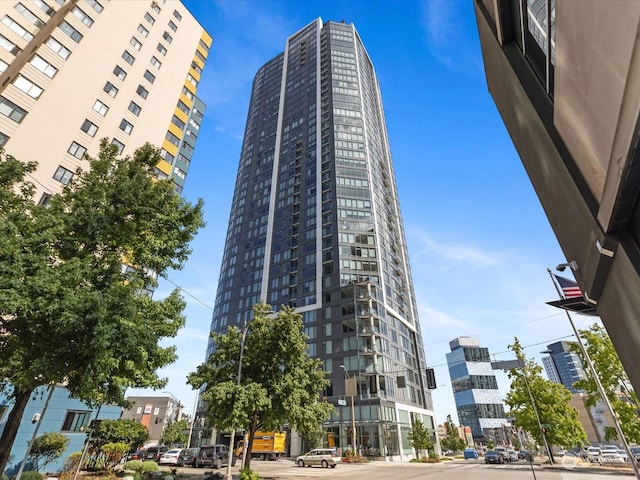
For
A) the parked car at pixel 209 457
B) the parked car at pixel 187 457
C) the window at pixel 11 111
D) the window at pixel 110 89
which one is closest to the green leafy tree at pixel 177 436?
the parked car at pixel 187 457

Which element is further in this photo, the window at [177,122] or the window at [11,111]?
the window at [177,122]

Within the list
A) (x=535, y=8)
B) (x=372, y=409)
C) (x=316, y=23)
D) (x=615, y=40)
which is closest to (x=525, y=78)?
(x=535, y=8)

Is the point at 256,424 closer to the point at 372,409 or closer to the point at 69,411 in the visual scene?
the point at 69,411

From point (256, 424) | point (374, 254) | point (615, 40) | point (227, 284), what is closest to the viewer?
point (615, 40)

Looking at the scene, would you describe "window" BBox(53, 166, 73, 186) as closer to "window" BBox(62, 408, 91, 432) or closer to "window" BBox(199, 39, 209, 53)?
"window" BBox(62, 408, 91, 432)

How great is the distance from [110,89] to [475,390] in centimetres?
16598

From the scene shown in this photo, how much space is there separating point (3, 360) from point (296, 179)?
254 feet

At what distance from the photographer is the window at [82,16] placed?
31.2 meters

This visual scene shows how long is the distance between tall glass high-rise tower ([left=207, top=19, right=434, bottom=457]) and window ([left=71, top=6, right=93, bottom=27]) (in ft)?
168

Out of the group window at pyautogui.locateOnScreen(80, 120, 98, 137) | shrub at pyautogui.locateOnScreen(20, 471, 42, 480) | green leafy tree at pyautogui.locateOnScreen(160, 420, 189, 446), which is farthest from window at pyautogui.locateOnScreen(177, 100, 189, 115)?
green leafy tree at pyautogui.locateOnScreen(160, 420, 189, 446)

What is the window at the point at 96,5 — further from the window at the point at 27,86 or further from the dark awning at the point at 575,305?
the dark awning at the point at 575,305

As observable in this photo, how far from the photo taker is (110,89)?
104ft

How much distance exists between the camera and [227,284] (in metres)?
84.3

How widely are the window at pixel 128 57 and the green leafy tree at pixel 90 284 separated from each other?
83.8 feet
